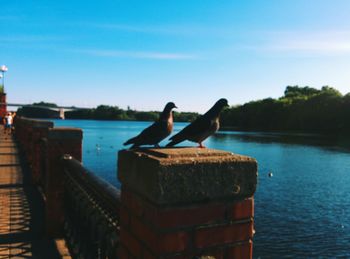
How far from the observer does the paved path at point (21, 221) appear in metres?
4.43

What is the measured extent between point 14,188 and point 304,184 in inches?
1081

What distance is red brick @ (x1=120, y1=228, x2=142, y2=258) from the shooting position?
5.97 ft

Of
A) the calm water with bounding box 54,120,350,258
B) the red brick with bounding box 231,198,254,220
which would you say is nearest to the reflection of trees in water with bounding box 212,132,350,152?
the calm water with bounding box 54,120,350,258

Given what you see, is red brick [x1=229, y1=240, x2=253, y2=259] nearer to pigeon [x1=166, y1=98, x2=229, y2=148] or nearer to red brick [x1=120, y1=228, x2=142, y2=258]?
red brick [x1=120, y1=228, x2=142, y2=258]

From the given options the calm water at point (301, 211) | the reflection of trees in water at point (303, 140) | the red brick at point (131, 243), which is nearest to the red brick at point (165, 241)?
the red brick at point (131, 243)

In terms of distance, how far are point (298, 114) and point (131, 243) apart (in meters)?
120

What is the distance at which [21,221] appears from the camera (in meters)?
5.52

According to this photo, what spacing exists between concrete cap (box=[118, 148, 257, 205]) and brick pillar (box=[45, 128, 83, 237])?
136 inches

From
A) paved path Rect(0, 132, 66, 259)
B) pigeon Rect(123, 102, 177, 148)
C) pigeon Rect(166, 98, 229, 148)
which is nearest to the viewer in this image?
pigeon Rect(166, 98, 229, 148)

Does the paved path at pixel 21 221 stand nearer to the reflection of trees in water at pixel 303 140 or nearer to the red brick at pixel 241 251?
the red brick at pixel 241 251

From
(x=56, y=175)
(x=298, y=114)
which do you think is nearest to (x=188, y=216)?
(x=56, y=175)

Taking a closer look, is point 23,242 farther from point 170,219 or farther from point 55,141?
point 170,219

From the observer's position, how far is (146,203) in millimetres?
1710

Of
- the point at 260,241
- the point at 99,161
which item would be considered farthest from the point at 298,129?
the point at 260,241
